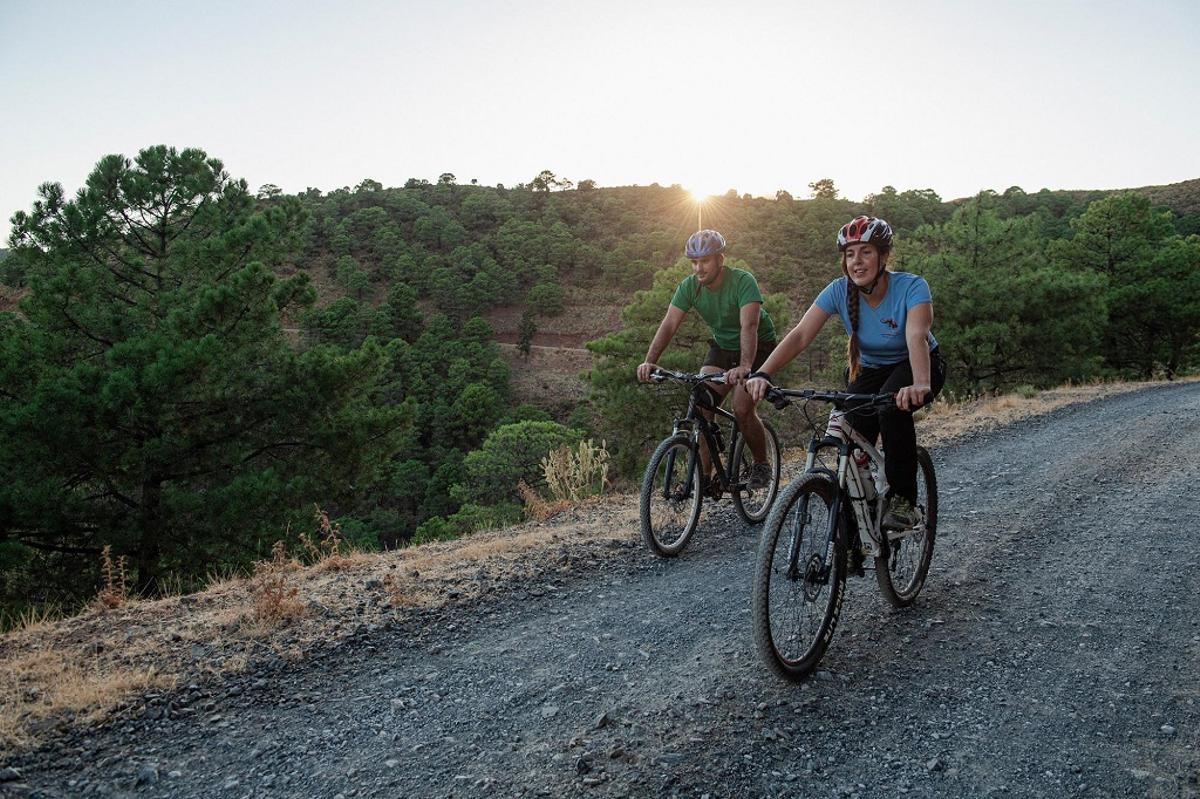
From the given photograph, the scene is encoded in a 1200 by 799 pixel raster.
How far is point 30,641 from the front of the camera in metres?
4.66

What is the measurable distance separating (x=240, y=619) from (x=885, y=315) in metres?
4.16

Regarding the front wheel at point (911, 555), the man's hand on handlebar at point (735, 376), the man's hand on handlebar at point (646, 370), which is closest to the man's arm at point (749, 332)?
the man's hand on handlebar at point (735, 376)

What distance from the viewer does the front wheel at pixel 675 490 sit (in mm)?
5616

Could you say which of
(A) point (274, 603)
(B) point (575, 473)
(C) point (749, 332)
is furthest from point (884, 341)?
(B) point (575, 473)

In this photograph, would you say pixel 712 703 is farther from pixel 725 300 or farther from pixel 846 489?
pixel 725 300

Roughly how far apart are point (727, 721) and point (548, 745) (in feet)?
2.47

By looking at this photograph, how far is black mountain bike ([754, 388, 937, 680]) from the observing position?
A: 3309 mm

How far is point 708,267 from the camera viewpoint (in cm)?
560

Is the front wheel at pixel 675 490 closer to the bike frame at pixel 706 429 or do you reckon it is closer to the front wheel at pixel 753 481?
the bike frame at pixel 706 429

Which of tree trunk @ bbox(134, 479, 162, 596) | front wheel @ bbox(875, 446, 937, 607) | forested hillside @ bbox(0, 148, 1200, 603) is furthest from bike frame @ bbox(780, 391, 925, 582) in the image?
tree trunk @ bbox(134, 479, 162, 596)

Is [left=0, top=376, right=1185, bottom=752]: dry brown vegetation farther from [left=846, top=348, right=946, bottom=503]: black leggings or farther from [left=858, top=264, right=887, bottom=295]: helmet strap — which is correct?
[left=858, top=264, right=887, bottom=295]: helmet strap

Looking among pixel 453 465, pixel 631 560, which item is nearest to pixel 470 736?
pixel 631 560

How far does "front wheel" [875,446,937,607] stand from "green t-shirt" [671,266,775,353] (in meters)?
1.81

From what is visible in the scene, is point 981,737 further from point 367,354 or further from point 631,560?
point 367,354
